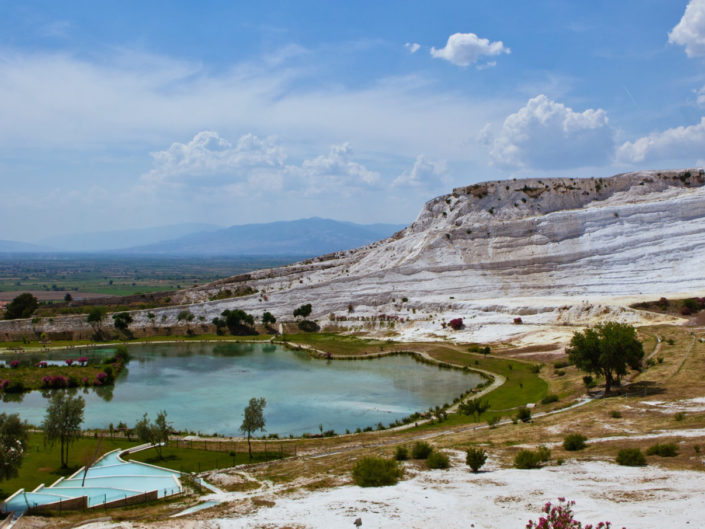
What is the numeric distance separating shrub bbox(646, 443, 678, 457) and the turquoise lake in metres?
17.0

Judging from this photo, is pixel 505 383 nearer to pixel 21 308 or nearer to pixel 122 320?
pixel 122 320

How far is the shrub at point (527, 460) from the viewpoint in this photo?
21.8 m

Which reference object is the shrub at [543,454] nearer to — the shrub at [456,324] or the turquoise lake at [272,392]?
the turquoise lake at [272,392]

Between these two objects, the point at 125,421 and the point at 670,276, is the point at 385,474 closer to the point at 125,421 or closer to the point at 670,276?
the point at 125,421

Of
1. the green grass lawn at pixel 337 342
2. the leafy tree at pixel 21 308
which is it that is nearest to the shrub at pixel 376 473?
the green grass lawn at pixel 337 342

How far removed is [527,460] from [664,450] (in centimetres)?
499

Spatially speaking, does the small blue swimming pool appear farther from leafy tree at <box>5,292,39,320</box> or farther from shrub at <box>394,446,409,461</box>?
leafy tree at <box>5,292,39,320</box>

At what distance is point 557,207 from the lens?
90000 millimetres

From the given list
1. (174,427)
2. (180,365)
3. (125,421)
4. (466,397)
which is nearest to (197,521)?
(174,427)

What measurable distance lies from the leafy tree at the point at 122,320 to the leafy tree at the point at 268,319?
18.8 meters

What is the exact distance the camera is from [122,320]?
77875 millimetres

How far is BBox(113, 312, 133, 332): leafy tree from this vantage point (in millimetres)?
77562

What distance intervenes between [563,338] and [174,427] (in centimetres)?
3736

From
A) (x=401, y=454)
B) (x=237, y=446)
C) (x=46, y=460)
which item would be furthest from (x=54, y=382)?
(x=401, y=454)
